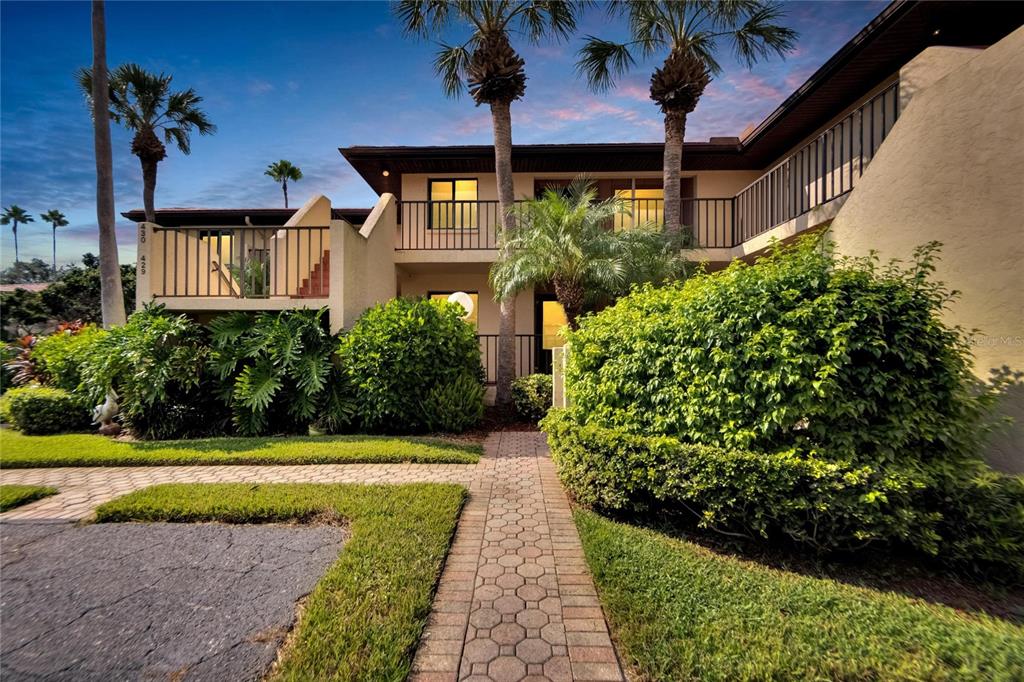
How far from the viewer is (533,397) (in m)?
8.52

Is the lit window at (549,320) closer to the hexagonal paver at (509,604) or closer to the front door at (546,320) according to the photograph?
the front door at (546,320)

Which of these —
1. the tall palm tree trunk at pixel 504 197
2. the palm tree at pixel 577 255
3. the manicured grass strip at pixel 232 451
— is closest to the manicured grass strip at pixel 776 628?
the manicured grass strip at pixel 232 451

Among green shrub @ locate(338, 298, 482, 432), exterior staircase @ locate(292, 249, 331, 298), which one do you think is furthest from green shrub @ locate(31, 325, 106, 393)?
green shrub @ locate(338, 298, 482, 432)

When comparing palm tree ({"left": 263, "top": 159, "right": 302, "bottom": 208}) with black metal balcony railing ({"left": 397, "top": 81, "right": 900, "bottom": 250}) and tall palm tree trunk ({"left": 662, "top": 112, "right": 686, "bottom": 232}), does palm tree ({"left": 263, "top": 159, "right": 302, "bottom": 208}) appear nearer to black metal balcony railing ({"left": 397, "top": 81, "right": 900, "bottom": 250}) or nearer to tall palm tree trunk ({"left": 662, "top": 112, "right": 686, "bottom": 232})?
black metal balcony railing ({"left": 397, "top": 81, "right": 900, "bottom": 250})

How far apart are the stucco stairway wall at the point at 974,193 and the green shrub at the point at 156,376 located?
397 inches

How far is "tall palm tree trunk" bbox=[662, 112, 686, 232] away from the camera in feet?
30.4

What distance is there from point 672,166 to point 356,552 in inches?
384

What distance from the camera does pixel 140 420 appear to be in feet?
23.9

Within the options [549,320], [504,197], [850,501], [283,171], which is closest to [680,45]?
[504,197]

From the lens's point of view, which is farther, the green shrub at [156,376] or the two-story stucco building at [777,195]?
the green shrub at [156,376]

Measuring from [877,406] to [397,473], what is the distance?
4914mm

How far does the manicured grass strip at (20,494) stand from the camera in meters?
4.25

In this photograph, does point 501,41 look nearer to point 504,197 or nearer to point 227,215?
point 504,197

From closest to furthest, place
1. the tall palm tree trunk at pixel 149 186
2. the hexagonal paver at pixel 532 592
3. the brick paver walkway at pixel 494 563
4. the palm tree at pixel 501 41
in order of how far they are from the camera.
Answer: the brick paver walkway at pixel 494 563
the hexagonal paver at pixel 532 592
the palm tree at pixel 501 41
the tall palm tree trunk at pixel 149 186
